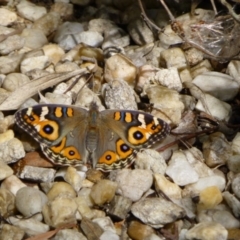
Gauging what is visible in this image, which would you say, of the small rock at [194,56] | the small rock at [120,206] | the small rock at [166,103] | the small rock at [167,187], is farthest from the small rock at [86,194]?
the small rock at [194,56]

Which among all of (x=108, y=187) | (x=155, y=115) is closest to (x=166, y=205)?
(x=108, y=187)

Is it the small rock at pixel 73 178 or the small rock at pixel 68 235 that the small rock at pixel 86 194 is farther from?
the small rock at pixel 68 235

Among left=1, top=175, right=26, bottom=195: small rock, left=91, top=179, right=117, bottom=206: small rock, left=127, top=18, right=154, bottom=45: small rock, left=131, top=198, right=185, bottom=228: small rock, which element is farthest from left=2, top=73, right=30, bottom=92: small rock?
left=131, top=198, right=185, bottom=228: small rock

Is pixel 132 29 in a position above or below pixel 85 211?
above

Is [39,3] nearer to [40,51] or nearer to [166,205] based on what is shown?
[40,51]

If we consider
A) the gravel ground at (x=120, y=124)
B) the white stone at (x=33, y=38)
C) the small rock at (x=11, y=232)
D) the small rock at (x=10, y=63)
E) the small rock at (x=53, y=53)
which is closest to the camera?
the small rock at (x=11, y=232)

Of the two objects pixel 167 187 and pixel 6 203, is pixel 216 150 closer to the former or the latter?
pixel 167 187
